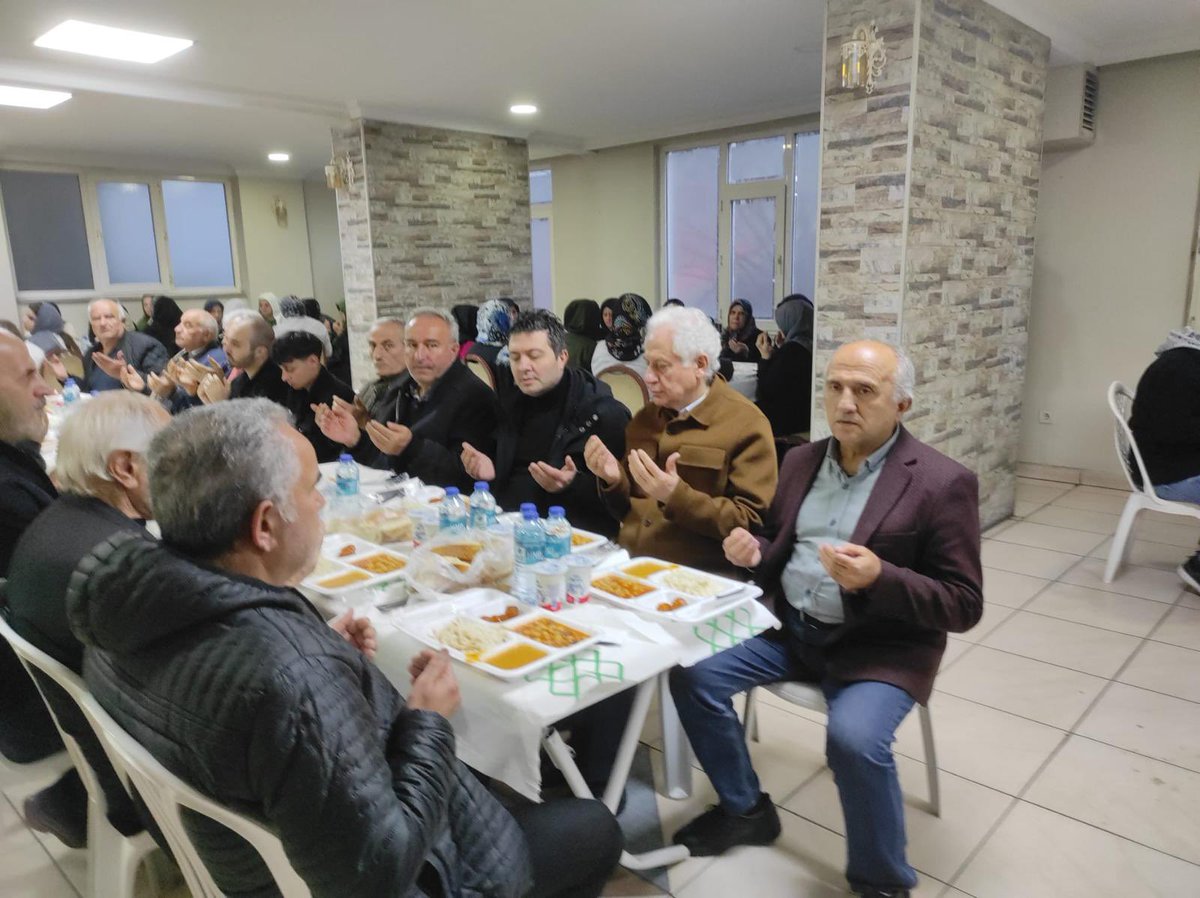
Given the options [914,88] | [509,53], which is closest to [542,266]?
[509,53]

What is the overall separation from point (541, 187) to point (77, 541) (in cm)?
796

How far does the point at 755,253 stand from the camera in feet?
23.6

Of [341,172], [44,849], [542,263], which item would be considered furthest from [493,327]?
[542,263]

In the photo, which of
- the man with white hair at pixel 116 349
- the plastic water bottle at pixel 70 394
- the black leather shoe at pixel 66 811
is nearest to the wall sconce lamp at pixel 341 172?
the man with white hair at pixel 116 349

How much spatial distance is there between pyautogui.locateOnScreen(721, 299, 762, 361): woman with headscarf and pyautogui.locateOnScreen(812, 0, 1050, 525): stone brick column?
1.98 meters

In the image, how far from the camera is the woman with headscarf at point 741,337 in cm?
598

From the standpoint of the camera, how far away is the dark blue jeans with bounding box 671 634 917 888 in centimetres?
162

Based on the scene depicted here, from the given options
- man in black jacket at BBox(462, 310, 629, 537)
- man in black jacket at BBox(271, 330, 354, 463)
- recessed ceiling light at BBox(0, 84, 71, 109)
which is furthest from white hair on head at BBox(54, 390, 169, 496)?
recessed ceiling light at BBox(0, 84, 71, 109)

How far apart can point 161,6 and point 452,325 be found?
2.08 metres

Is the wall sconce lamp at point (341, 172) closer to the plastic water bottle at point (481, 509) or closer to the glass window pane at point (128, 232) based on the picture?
the glass window pane at point (128, 232)

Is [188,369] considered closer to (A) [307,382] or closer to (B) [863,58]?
(A) [307,382]

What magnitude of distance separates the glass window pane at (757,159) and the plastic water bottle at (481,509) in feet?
18.3

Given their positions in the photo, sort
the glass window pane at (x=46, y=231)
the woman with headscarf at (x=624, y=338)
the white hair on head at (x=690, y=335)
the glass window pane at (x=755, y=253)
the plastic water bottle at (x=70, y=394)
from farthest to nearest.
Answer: the glass window pane at (x=46, y=231) → the glass window pane at (x=755, y=253) → the woman with headscarf at (x=624, y=338) → the plastic water bottle at (x=70, y=394) → the white hair on head at (x=690, y=335)

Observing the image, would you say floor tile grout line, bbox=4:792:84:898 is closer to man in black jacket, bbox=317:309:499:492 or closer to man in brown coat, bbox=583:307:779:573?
man in black jacket, bbox=317:309:499:492
